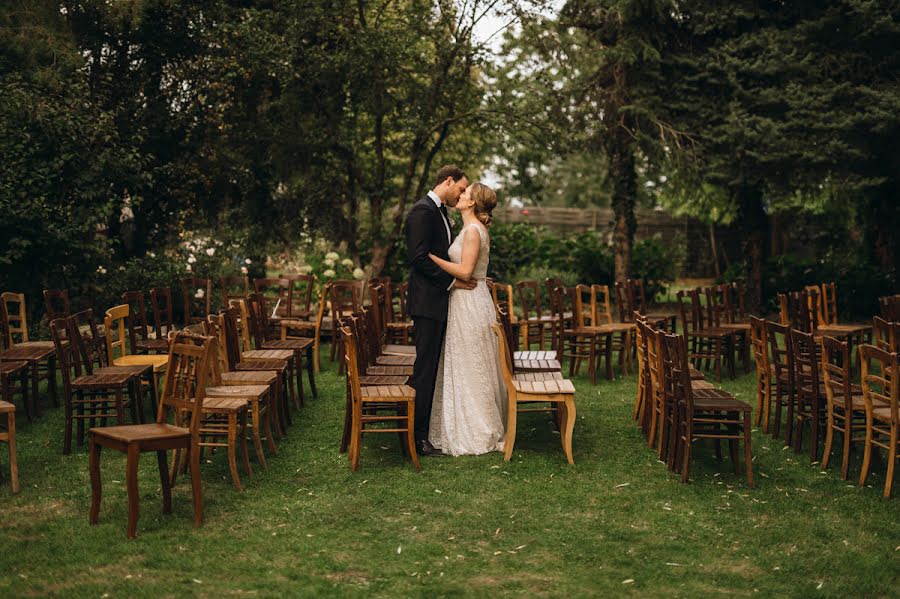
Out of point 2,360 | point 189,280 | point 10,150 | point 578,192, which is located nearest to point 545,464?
point 2,360

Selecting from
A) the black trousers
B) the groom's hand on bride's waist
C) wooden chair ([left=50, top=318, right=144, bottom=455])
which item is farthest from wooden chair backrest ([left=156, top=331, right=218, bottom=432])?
the groom's hand on bride's waist

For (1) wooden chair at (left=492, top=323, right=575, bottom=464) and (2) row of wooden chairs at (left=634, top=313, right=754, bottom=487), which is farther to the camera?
(1) wooden chair at (left=492, top=323, right=575, bottom=464)

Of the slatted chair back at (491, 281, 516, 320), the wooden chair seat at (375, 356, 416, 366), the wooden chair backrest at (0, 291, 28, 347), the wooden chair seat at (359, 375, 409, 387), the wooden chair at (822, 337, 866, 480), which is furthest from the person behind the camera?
the slatted chair back at (491, 281, 516, 320)

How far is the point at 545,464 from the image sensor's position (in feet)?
25.9

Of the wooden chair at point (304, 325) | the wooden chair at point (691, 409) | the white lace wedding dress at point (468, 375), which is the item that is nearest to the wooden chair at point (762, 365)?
the wooden chair at point (691, 409)

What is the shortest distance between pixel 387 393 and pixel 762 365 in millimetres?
3857

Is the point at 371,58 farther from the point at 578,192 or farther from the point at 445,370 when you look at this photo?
the point at 578,192

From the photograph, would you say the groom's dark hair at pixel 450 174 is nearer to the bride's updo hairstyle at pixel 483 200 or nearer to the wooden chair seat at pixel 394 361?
the bride's updo hairstyle at pixel 483 200

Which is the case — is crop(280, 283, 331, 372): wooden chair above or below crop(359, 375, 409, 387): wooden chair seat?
above

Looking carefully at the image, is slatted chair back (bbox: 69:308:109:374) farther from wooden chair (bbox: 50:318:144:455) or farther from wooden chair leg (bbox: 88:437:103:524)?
wooden chair leg (bbox: 88:437:103:524)

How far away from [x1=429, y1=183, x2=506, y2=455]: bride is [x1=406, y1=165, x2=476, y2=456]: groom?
0.24 feet

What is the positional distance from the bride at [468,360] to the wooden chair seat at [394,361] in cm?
139

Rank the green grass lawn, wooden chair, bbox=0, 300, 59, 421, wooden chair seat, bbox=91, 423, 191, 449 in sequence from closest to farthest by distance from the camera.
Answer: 1. the green grass lawn
2. wooden chair seat, bbox=91, 423, 191, 449
3. wooden chair, bbox=0, 300, 59, 421

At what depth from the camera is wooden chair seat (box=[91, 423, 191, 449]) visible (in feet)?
19.1
